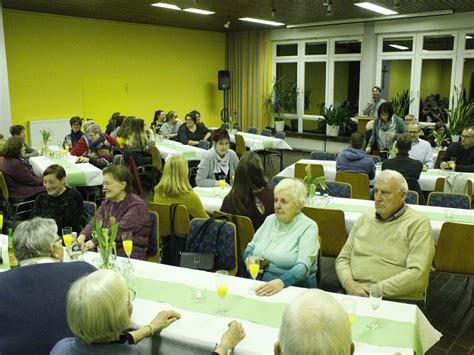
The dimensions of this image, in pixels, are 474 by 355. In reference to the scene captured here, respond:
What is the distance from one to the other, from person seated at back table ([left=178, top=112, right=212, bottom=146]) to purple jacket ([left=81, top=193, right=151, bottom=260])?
18.3 feet

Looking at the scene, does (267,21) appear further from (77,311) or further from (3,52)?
(77,311)

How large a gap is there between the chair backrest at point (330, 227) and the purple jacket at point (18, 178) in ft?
11.6

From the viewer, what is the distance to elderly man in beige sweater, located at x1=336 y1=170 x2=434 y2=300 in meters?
2.90

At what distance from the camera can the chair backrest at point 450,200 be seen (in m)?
4.37

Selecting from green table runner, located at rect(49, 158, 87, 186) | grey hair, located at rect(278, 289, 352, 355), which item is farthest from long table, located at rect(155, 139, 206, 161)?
grey hair, located at rect(278, 289, 352, 355)

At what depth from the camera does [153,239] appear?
12.5ft

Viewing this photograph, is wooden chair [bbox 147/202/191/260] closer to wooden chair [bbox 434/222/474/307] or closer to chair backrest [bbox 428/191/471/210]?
wooden chair [bbox 434/222/474/307]

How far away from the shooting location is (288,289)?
102 inches

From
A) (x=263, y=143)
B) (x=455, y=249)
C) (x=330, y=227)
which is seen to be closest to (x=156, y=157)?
(x=263, y=143)

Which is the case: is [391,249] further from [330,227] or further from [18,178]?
[18,178]

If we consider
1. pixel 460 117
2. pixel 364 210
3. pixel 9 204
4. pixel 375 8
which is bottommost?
pixel 9 204

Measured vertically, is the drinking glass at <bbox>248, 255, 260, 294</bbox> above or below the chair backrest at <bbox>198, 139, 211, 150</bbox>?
below

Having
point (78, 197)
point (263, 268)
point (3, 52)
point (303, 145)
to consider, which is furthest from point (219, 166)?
point (303, 145)

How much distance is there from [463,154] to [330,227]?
A: 9.85ft
